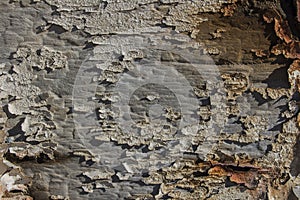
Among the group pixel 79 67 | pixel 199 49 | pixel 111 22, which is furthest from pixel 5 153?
pixel 199 49

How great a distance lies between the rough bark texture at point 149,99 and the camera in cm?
106

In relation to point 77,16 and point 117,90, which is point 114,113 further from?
→ point 77,16

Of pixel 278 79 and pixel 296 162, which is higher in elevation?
pixel 278 79

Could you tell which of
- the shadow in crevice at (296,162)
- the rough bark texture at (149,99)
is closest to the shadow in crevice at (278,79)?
the rough bark texture at (149,99)

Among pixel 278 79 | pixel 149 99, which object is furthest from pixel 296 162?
pixel 149 99

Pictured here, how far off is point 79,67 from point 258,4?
44 centimetres

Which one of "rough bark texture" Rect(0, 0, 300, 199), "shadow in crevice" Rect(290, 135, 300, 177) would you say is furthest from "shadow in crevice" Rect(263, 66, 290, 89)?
"shadow in crevice" Rect(290, 135, 300, 177)

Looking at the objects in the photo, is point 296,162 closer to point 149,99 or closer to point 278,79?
point 278,79

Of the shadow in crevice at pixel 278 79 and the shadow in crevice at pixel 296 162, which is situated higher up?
the shadow in crevice at pixel 278 79

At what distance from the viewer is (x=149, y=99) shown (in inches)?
43.4

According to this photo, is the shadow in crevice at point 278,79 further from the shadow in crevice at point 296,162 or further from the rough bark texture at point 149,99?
the shadow in crevice at point 296,162

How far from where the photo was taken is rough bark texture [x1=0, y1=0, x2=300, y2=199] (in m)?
1.06

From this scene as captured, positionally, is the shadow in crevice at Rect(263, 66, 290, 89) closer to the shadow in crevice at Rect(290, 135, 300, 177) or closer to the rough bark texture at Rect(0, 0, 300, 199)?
the rough bark texture at Rect(0, 0, 300, 199)

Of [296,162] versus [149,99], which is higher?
[149,99]
